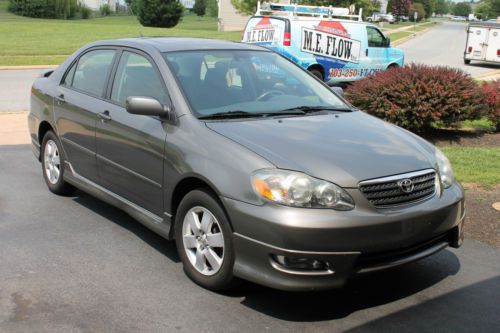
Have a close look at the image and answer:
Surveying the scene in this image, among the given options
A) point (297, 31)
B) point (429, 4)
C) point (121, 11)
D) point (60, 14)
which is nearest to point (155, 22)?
point (60, 14)

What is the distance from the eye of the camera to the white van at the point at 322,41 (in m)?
15.8

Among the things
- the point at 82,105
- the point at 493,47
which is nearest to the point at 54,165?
the point at 82,105

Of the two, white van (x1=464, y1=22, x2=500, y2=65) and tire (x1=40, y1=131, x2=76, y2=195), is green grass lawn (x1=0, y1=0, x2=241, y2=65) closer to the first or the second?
tire (x1=40, y1=131, x2=76, y2=195)

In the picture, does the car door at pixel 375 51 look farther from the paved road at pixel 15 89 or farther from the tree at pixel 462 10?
the tree at pixel 462 10

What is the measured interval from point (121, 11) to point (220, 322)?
3977 inches

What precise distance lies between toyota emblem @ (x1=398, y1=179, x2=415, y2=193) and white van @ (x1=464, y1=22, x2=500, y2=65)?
25599 mm

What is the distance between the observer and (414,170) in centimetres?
394

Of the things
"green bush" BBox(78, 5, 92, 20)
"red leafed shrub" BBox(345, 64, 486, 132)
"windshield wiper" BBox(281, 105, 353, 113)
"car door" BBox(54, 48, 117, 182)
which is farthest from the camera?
"green bush" BBox(78, 5, 92, 20)

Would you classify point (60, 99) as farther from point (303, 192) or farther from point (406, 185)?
point (406, 185)

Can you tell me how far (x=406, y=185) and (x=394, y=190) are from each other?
104 millimetres

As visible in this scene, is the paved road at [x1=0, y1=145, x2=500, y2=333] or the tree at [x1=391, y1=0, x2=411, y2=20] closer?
the paved road at [x1=0, y1=145, x2=500, y2=333]

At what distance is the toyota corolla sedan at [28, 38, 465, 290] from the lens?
357 cm

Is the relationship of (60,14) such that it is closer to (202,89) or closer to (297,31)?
(297,31)

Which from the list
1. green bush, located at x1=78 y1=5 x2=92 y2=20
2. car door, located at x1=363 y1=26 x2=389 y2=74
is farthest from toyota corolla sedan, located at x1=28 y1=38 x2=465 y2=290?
green bush, located at x1=78 y1=5 x2=92 y2=20
